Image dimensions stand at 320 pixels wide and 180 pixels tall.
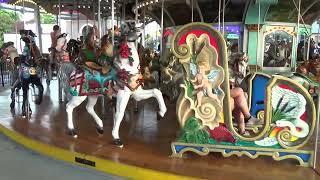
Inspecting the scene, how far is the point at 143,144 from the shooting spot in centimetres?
495

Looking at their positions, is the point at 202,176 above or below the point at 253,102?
below

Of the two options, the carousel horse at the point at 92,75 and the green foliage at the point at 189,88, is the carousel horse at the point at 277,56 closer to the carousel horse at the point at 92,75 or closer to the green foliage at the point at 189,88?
the carousel horse at the point at 92,75

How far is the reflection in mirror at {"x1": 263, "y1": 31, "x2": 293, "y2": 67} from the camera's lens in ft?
36.0

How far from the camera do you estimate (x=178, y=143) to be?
4.29 m

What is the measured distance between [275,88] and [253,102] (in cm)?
102

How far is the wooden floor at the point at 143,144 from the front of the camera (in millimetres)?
3893

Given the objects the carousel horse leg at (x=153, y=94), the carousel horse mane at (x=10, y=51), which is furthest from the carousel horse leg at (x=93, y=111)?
the carousel horse mane at (x=10, y=51)

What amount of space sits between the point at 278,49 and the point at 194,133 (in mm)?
7706

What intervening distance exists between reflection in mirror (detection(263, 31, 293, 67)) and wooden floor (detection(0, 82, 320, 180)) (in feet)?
14.3

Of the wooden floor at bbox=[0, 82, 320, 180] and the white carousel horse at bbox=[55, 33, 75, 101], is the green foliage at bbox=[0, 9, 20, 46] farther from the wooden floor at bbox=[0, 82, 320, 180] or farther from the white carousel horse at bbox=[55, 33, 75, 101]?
the wooden floor at bbox=[0, 82, 320, 180]

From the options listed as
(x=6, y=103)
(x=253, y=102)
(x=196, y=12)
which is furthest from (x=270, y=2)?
(x=6, y=103)

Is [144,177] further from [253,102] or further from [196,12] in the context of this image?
[196,12]

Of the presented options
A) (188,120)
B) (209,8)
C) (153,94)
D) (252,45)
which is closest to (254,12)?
(252,45)

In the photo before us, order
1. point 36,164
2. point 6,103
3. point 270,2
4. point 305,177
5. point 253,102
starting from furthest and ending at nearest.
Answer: point 270,2, point 6,103, point 253,102, point 36,164, point 305,177
